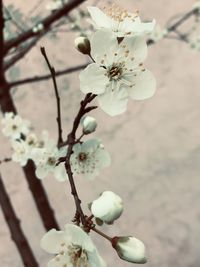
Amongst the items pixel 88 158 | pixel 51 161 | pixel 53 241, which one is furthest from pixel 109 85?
pixel 51 161

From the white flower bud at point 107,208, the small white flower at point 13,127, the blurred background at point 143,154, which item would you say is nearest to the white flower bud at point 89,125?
the white flower bud at point 107,208

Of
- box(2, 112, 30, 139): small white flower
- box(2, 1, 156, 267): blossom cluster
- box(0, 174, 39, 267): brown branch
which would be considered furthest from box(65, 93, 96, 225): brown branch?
box(2, 112, 30, 139): small white flower

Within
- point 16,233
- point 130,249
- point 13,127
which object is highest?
point 13,127

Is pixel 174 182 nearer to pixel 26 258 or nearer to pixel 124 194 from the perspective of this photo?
pixel 124 194

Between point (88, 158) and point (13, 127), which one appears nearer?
point (88, 158)

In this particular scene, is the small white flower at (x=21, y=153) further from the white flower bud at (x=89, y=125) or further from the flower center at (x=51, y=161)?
the white flower bud at (x=89, y=125)

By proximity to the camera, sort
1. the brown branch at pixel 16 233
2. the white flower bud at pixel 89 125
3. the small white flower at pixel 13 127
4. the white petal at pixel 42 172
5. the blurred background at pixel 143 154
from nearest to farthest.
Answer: the white flower bud at pixel 89 125, the white petal at pixel 42 172, the brown branch at pixel 16 233, the small white flower at pixel 13 127, the blurred background at pixel 143 154

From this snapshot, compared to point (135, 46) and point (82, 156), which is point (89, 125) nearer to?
point (82, 156)
